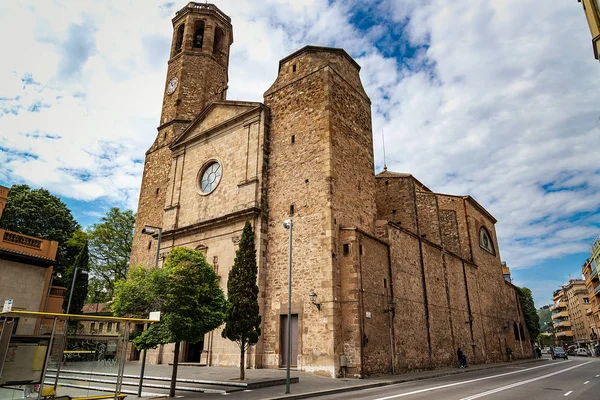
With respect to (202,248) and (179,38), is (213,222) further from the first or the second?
(179,38)

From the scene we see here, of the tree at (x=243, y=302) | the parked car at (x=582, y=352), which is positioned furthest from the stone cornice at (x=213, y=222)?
the parked car at (x=582, y=352)

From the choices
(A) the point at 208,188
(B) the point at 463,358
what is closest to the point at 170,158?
(A) the point at 208,188

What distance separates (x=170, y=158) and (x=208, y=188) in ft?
21.1

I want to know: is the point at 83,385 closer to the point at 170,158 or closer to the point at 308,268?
Result: the point at 308,268

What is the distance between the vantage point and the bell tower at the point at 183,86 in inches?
1091

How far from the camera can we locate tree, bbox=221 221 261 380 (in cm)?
1376

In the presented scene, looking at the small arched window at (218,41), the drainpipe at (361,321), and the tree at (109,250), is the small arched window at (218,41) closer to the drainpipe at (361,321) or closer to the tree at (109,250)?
the tree at (109,250)

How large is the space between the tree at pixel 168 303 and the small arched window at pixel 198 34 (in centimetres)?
2481

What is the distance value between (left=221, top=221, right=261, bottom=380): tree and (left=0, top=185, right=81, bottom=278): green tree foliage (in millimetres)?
24626

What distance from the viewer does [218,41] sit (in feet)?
105

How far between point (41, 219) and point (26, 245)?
44.1 ft

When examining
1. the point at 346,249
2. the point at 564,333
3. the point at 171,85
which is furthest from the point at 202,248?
the point at 564,333

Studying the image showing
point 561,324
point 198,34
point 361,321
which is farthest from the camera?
point 561,324

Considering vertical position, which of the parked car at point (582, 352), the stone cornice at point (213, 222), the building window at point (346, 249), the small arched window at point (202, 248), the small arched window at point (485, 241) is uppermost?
the small arched window at point (485, 241)
